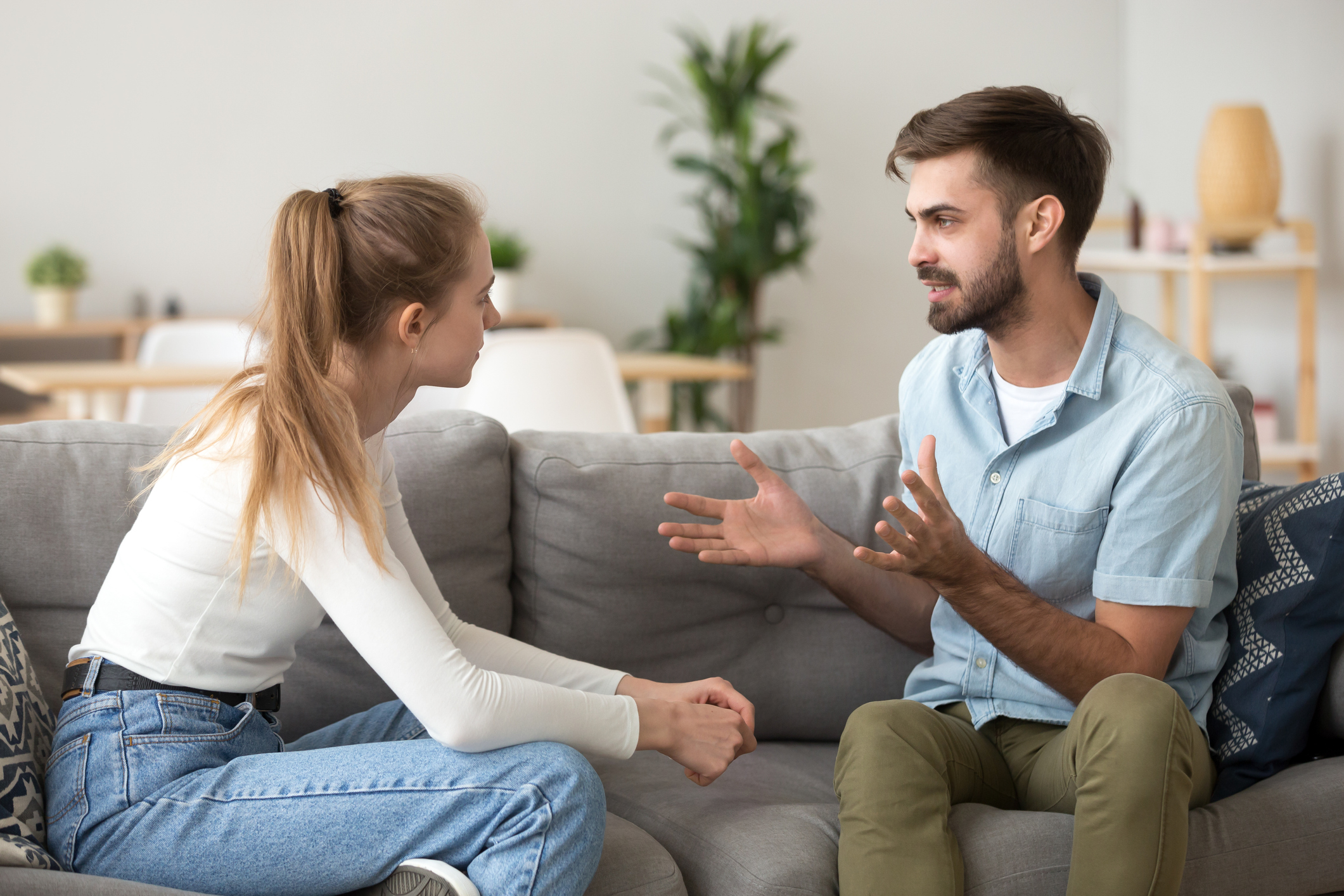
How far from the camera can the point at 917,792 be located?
1.24 meters

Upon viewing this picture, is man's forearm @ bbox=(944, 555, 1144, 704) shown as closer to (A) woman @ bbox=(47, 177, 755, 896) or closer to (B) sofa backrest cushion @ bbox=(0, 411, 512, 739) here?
(A) woman @ bbox=(47, 177, 755, 896)

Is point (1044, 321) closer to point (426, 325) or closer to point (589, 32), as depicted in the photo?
point (426, 325)

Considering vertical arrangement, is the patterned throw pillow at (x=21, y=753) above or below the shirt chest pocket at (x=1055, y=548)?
below

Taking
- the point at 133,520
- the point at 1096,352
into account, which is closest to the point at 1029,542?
the point at 1096,352

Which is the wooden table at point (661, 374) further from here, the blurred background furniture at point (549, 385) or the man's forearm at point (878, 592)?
the man's forearm at point (878, 592)

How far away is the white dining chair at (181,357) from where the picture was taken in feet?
10.3

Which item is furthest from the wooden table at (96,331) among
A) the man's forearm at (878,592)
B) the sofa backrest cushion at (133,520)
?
the man's forearm at (878,592)

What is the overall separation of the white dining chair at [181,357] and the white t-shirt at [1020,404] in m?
2.28

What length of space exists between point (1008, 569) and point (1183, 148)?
422 centimetres

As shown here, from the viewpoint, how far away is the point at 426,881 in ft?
3.60

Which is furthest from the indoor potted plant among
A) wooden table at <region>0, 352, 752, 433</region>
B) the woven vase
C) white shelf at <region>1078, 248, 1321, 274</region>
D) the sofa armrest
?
the sofa armrest

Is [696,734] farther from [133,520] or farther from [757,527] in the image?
[133,520]

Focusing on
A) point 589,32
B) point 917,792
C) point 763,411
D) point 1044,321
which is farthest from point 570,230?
point 917,792

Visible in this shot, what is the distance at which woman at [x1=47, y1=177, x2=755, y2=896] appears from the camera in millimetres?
1113
